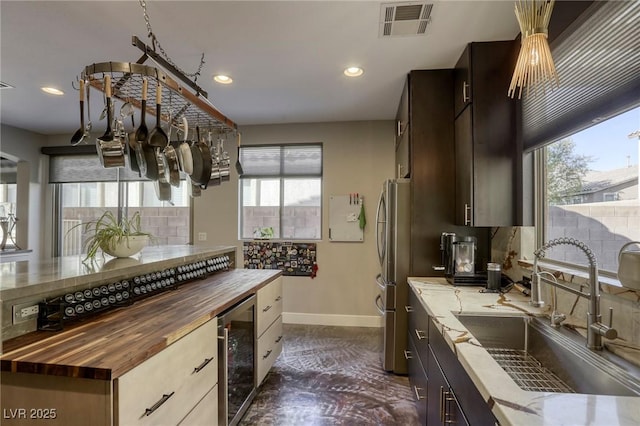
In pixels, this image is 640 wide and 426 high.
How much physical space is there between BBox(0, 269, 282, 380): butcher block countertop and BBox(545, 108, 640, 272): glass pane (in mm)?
1990

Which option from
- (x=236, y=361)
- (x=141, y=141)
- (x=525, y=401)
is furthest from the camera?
(x=236, y=361)

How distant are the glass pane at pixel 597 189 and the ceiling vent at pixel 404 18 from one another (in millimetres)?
1155

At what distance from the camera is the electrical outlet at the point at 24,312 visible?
1.15m

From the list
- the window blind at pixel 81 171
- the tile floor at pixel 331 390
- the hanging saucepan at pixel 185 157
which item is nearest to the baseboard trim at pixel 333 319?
the tile floor at pixel 331 390

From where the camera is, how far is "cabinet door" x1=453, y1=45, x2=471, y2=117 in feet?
7.09

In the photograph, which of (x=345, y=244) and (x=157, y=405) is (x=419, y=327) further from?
(x=345, y=244)

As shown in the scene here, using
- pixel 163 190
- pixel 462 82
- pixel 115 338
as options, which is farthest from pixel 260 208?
pixel 115 338

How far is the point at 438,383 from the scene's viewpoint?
4.92 feet

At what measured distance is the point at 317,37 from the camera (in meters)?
2.11

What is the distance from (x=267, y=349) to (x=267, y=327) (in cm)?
16

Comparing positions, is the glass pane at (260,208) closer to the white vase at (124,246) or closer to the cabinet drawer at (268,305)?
the cabinet drawer at (268,305)

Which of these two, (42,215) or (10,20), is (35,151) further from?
(10,20)

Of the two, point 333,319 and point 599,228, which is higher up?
point 599,228

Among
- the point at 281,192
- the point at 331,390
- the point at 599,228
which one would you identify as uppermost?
the point at 281,192
